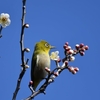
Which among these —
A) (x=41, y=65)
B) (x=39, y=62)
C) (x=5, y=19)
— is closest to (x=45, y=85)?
(x=5, y=19)

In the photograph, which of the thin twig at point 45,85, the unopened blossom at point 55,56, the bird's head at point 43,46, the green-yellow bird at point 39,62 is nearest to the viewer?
the thin twig at point 45,85

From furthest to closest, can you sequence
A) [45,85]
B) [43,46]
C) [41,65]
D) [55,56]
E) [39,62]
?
1. [43,46]
2. [39,62]
3. [41,65]
4. [55,56]
5. [45,85]

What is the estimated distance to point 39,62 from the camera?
5656 millimetres

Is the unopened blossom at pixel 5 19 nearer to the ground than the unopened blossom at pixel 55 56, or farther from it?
farther from it

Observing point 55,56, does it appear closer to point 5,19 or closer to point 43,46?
point 5,19

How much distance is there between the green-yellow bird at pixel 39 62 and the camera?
5.28 meters

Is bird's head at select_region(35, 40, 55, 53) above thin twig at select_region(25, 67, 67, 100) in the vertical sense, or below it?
above

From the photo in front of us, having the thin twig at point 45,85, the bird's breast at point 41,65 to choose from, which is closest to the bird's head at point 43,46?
the bird's breast at point 41,65

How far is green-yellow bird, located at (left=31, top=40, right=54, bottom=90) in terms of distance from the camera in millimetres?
5277

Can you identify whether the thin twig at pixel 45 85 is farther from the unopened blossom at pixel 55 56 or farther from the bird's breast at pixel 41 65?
the bird's breast at pixel 41 65

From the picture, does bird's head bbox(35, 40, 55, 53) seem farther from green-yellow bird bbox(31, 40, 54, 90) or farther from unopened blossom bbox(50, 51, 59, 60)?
unopened blossom bbox(50, 51, 59, 60)

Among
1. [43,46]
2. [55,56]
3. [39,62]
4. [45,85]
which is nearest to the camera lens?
[45,85]

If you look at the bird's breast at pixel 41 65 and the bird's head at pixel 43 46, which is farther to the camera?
the bird's head at pixel 43 46

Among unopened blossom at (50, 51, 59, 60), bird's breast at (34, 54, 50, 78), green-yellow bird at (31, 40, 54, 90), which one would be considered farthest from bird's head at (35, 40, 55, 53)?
unopened blossom at (50, 51, 59, 60)
